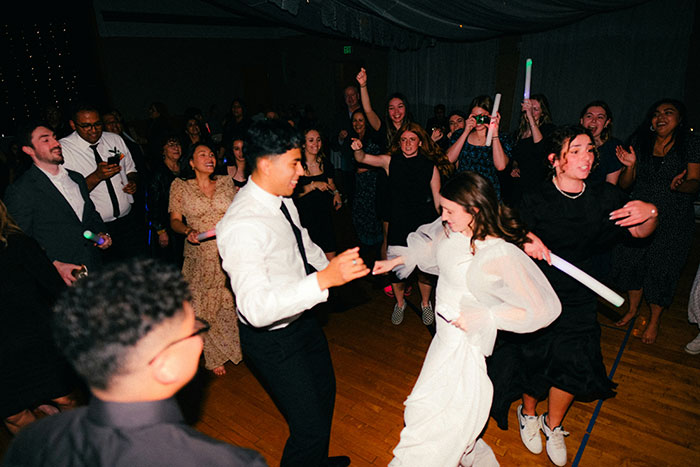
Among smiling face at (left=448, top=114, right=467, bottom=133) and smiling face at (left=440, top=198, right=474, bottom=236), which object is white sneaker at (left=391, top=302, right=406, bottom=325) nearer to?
smiling face at (left=440, top=198, right=474, bottom=236)

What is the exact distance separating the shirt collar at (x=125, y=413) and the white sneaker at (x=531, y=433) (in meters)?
2.13

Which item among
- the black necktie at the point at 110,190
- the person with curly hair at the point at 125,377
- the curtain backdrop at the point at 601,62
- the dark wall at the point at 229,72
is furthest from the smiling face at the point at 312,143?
the dark wall at the point at 229,72

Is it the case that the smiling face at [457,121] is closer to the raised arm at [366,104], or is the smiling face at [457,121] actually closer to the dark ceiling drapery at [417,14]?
the raised arm at [366,104]

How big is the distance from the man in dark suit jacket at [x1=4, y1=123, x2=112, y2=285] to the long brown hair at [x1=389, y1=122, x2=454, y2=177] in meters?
2.32

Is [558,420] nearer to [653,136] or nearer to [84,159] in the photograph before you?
[653,136]

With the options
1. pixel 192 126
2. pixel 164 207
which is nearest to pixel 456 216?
pixel 164 207

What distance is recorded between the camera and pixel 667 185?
2.97 metres

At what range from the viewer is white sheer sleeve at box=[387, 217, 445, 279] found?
226cm

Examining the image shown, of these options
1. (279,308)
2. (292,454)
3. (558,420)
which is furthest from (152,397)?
(558,420)

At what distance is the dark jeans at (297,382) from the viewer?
1739mm

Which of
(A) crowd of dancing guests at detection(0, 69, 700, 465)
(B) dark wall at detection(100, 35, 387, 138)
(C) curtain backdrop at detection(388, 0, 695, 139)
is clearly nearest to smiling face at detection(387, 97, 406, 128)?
(A) crowd of dancing guests at detection(0, 69, 700, 465)

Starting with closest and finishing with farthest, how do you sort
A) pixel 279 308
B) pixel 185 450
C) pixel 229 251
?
pixel 185 450
pixel 279 308
pixel 229 251

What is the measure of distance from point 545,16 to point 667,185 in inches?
118

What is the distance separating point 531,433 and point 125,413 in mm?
2218
